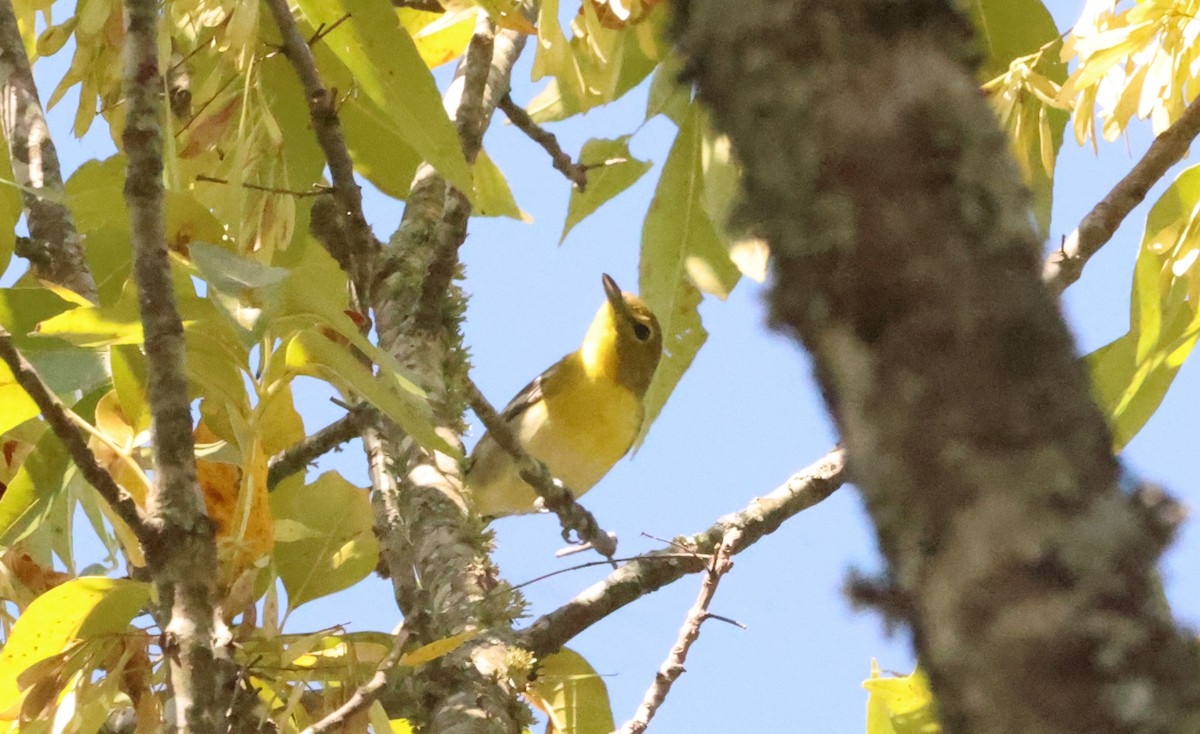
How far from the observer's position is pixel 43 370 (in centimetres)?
107

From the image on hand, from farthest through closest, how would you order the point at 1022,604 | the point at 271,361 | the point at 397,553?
the point at 397,553, the point at 271,361, the point at 1022,604

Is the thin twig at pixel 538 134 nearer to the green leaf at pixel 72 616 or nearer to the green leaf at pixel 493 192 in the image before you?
the green leaf at pixel 493 192

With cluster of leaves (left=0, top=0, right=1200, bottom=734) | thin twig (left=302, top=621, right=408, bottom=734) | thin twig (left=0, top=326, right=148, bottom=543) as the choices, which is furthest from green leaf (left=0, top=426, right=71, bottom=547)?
thin twig (left=302, top=621, right=408, bottom=734)

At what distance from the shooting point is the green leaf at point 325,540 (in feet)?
4.43

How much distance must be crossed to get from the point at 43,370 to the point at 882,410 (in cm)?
86

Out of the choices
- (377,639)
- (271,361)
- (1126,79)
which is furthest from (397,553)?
(1126,79)

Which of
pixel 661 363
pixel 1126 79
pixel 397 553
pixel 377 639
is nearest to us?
pixel 377 639

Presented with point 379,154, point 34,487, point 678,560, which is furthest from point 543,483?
point 34,487

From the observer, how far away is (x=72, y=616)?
1086 mm

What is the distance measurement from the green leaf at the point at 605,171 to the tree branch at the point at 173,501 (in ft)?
2.97

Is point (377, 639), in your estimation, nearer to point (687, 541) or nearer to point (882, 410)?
point (687, 541)

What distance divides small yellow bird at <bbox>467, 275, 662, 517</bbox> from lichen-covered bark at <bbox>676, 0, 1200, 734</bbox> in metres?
3.20

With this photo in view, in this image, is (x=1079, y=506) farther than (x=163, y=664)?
No

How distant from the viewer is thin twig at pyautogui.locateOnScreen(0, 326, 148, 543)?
0.94 meters
